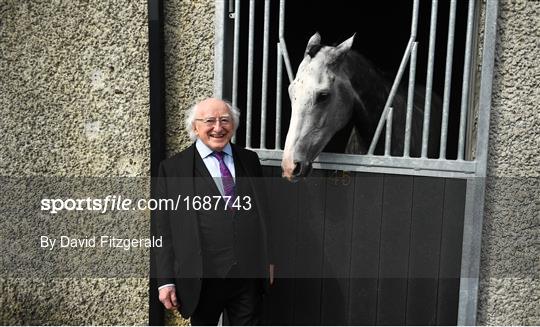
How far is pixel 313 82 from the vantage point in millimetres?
3090

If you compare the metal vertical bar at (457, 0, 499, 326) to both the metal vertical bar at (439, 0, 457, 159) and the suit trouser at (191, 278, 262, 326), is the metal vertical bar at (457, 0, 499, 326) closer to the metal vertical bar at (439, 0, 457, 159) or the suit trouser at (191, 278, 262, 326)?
the metal vertical bar at (439, 0, 457, 159)

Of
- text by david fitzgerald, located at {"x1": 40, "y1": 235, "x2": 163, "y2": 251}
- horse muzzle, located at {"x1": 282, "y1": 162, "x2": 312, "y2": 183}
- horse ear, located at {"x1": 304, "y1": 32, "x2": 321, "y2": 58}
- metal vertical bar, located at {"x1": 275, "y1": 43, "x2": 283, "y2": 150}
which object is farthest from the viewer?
text by david fitzgerald, located at {"x1": 40, "y1": 235, "x2": 163, "y2": 251}

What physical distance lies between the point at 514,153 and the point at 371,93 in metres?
0.90

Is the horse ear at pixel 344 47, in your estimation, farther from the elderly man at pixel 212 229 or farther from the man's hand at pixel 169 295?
the man's hand at pixel 169 295

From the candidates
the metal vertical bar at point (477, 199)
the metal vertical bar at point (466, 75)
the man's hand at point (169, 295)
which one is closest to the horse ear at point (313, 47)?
the metal vertical bar at point (466, 75)

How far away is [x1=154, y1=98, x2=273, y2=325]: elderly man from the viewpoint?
2.76 m

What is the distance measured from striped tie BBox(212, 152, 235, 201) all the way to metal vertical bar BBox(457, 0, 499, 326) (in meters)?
1.42

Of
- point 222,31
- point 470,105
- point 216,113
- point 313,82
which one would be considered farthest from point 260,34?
point 470,105

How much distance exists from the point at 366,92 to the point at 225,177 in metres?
1.13

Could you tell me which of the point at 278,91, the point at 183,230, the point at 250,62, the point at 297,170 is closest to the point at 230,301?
the point at 183,230

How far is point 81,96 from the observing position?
139 inches

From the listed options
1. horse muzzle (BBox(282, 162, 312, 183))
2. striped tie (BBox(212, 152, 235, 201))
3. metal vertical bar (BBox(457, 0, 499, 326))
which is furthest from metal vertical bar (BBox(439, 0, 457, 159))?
striped tie (BBox(212, 152, 235, 201))

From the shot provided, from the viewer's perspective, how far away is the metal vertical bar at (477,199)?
3113 mm

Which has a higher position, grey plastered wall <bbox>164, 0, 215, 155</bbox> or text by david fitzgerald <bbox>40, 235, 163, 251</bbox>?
grey plastered wall <bbox>164, 0, 215, 155</bbox>
